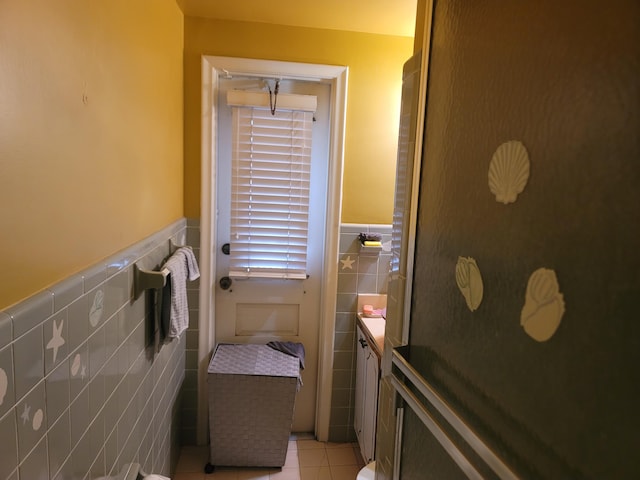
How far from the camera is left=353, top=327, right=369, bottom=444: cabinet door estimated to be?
2.37 m

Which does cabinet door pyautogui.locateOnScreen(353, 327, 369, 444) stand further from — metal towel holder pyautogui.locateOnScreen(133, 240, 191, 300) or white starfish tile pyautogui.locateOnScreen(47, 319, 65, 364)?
white starfish tile pyautogui.locateOnScreen(47, 319, 65, 364)

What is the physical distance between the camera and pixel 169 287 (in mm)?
1750

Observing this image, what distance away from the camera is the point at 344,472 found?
2389 mm

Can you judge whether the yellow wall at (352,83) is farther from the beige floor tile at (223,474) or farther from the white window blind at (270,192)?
the beige floor tile at (223,474)

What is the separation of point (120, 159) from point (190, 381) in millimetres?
1556

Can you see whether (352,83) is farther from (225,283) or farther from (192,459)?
(192,459)

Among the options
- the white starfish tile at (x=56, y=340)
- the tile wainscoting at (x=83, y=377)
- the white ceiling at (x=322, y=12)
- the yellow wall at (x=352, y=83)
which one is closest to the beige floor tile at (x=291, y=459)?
the tile wainscoting at (x=83, y=377)

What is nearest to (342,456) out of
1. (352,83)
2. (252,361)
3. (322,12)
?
(252,361)

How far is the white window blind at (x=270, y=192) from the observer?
2.40 m

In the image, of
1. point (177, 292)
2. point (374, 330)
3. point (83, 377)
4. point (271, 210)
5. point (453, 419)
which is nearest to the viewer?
point (453, 419)

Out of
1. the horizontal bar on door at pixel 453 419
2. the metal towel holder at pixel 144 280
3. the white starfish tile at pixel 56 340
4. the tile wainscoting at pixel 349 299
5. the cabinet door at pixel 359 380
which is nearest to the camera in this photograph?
the horizontal bar on door at pixel 453 419

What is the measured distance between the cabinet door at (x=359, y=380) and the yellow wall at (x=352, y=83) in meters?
0.69

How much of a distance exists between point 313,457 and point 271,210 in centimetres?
144

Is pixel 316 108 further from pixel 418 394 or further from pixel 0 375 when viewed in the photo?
pixel 0 375
